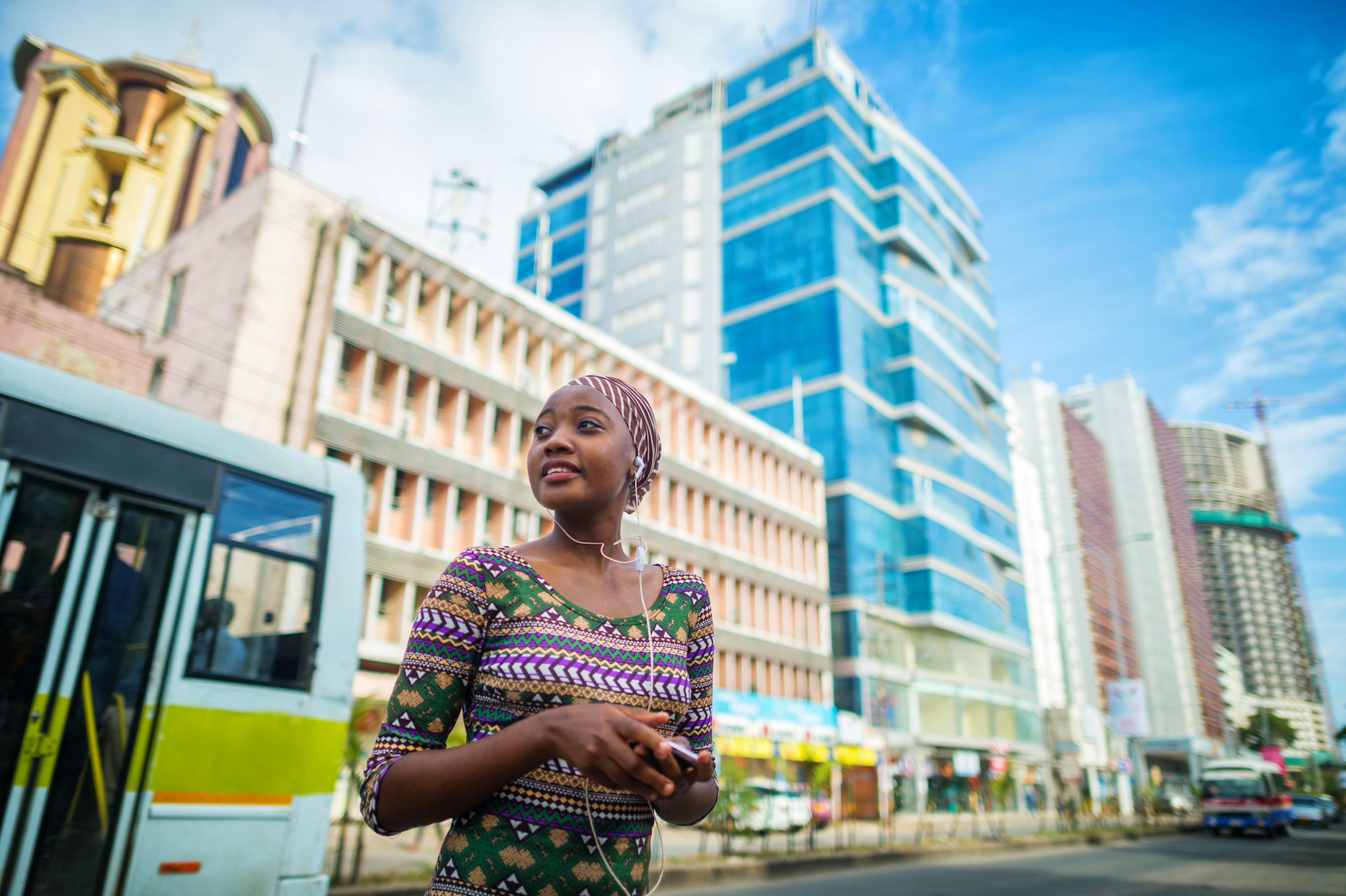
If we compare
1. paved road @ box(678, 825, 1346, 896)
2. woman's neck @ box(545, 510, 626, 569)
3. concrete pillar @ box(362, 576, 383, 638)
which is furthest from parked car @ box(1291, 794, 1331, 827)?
woman's neck @ box(545, 510, 626, 569)

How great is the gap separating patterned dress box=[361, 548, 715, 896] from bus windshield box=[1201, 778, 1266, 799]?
31390 millimetres

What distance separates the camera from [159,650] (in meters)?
5.20

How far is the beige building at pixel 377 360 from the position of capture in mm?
22844

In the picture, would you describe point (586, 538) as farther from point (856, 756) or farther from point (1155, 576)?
point (1155, 576)

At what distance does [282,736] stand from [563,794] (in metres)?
5.31

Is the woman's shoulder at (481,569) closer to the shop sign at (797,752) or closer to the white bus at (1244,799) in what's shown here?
the white bus at (1244,799)

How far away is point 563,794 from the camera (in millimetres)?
1379

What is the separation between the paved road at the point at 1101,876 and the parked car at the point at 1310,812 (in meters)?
27.8

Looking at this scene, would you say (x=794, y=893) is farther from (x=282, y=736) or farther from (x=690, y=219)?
(x=690, y=219)

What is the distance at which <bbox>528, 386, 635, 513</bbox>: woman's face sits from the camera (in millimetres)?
1626

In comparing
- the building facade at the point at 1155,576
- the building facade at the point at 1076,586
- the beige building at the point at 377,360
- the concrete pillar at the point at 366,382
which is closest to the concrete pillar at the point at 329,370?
the beige building at the point at 377,360

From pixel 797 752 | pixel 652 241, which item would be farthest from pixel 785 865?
pixel 652 241

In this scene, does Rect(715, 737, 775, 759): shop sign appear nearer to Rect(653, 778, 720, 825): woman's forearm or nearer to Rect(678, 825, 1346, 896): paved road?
Rect(678, 825, 1346, 896): paved road

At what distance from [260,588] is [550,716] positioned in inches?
213
